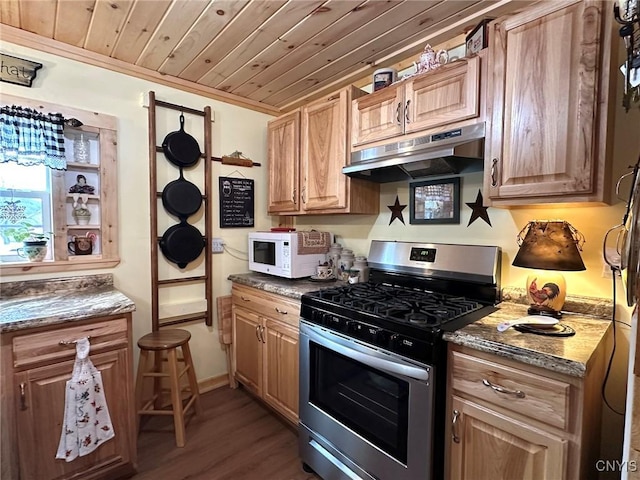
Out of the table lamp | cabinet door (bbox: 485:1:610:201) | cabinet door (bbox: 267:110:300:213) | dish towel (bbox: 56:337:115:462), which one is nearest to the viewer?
cabinet door (bbox: 485:1:610:201)

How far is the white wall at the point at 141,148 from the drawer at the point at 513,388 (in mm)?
2001

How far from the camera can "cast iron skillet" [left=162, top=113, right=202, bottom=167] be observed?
2.36 m

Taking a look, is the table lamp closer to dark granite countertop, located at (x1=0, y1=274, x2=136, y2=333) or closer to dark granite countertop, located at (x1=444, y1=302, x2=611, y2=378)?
dark granite countertop, located at (x1=444, y1=302, x2=611, y2=378)

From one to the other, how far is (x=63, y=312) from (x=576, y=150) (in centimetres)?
234

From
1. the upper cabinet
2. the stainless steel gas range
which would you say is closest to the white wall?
the upper cabinet

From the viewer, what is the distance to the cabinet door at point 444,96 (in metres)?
1.52

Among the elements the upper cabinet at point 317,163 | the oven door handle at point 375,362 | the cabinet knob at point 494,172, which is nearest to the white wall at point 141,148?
the upper cabinet at point 317,163

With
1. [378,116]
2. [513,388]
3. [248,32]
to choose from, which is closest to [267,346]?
[513,388]

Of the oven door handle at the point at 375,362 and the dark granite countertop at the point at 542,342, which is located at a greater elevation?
the dark granite countertop at the point at 542,342

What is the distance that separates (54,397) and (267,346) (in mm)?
1124

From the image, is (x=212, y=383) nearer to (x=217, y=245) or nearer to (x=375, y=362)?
(x=217, y=245)

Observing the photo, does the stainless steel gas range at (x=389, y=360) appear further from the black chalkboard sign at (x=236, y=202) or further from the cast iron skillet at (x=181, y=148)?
the cast iron skillet at (x=181, y=148)

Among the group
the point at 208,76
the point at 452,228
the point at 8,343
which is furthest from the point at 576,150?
the point at 8,343

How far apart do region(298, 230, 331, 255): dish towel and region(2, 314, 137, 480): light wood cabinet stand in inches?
44.8
